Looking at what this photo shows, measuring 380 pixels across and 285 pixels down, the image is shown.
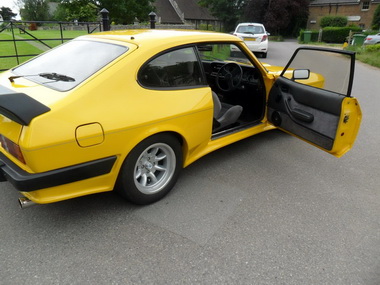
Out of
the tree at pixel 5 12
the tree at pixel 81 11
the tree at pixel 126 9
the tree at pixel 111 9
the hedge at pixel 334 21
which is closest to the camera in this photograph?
the tree at pixel 81 11

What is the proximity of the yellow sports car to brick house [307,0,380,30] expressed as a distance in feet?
159

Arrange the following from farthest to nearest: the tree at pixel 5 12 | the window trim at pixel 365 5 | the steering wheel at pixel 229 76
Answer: the tree at pixel 5 12 → the window trim at pixel 365 5 → the steering wheel at pixel 229 76

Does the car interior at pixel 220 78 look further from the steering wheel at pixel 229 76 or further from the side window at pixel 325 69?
the side window at pixel 325 69

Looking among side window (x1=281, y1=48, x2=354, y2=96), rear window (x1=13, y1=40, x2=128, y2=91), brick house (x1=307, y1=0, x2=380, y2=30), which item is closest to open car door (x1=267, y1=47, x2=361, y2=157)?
side window (x1=281, y1=48, x2=354, y2=96)

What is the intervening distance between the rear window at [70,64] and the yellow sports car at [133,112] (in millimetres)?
14

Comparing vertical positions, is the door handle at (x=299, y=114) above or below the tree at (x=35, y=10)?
below

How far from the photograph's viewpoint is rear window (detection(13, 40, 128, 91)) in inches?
98.5

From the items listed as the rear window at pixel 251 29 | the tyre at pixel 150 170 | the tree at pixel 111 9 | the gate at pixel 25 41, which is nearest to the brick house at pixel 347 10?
the tree at pixel 111 9

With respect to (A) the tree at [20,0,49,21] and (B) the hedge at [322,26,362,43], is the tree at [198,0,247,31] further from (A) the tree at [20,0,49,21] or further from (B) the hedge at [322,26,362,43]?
(A) the tree at [20,0,49,21]

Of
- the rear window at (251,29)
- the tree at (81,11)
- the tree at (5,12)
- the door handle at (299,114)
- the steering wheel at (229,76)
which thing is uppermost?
the tree at (5,12)

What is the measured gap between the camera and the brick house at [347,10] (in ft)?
140

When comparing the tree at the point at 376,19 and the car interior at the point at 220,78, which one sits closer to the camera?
the car interior at the point at 220,78

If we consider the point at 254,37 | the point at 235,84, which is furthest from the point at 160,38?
the point at 254,37

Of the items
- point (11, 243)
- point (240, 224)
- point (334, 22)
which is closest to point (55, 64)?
point (11, 243)
